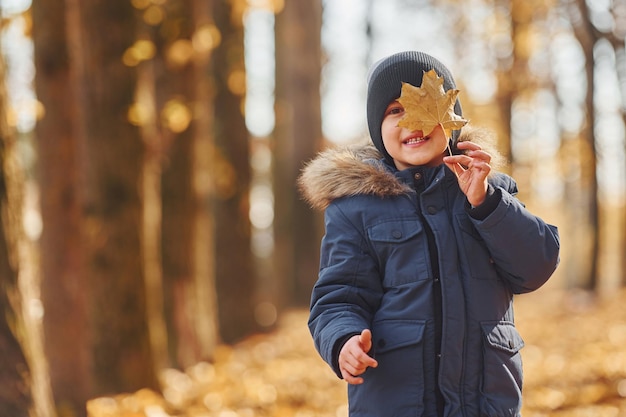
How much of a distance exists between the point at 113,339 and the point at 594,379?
4148mm

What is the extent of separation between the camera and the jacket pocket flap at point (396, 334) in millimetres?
2422

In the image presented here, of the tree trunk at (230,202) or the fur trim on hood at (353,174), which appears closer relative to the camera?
the fur trim on hood at (353,174)

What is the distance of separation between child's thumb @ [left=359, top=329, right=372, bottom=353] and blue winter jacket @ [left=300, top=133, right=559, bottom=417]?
0.28ft

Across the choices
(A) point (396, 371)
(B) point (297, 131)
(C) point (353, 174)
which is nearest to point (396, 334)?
(A) point (396, 371)

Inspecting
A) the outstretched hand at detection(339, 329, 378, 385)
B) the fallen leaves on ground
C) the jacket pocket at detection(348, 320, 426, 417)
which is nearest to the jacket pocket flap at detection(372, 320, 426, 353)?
the jacket pocket at detection(348, 320, 426, 417)

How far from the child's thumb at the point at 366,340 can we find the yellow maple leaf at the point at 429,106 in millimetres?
718

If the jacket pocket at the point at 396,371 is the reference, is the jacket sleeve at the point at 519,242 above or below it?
above

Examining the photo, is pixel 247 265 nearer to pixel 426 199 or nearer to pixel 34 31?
pixel 34 31

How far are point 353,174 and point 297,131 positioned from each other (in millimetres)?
11814

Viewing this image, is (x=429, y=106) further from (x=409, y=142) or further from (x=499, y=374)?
(x=499, y=374)

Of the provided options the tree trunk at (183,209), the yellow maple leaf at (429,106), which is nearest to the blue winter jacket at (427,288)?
the yellow maple leaf at (429,106)

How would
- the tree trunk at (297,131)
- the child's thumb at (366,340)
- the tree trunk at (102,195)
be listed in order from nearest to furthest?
the child's thumb at (366,340) < the tree trunk at (102,195) < the tree trunk at (297,131)

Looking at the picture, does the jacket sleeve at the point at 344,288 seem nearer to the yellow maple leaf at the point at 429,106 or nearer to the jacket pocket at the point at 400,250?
the jacket pocket at the point at 400,250

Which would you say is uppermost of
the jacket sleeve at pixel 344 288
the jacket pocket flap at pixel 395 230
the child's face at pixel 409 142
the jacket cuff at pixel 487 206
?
the child's face at pixel 409 142
